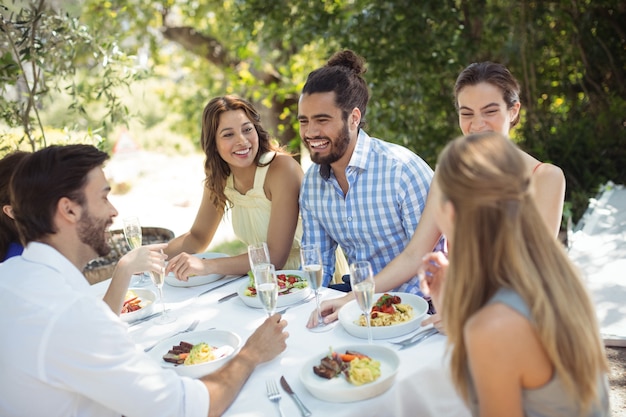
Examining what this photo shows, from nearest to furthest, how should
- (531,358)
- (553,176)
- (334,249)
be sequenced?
(531,358)
(553,176)
(334,249)

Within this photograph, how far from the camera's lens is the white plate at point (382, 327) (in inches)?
75.5

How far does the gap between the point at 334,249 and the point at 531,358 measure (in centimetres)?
198

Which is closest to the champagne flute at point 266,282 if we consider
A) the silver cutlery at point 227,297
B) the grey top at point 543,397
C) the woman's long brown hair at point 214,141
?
the silver cutlery at point 227,297

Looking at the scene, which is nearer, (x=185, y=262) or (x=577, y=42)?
(x=185, y=262)

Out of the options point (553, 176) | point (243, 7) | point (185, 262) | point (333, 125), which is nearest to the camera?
point (553, 176)

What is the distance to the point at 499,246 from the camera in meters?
1.33

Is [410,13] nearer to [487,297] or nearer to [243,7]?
[243,7]

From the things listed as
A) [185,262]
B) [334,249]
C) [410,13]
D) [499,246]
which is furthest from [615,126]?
[499,246]

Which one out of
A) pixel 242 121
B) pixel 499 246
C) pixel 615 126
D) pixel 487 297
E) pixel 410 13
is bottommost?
pixel 615 126

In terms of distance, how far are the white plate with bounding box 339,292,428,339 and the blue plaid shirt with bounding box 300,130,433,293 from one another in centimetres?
70

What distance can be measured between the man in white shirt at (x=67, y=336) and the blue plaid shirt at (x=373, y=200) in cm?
126

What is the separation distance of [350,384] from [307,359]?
0.23 meters

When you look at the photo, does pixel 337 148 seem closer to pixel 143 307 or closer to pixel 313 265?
pixel 313 265

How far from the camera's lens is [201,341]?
207cm
